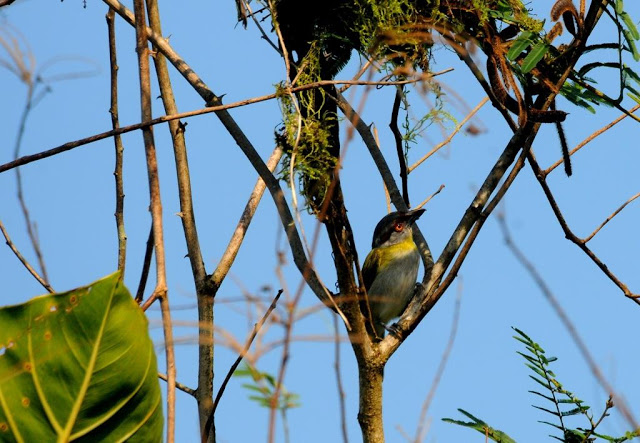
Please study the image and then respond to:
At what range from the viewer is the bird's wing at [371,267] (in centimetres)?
609

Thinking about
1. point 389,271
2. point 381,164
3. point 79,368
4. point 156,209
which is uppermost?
point 389,271

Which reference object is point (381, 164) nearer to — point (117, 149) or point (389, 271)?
point (117, 149)

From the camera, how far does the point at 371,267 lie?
6.14 m

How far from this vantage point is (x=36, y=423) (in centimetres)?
176

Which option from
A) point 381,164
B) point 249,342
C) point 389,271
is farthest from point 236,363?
point 389,271

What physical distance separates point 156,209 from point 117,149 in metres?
1.06

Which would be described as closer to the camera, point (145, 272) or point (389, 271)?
point (145, 272)

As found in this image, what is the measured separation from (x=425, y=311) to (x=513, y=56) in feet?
2.89

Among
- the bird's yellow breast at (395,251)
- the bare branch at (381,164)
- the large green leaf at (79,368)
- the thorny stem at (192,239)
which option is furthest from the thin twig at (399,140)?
the bird's yellow breast at (395,251)

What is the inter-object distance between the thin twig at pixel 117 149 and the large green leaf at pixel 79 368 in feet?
3.50

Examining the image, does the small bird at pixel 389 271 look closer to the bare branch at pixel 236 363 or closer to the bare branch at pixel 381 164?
the bare branch at pixel 381 164

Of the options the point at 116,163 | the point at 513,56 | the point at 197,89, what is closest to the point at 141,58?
the point at 197,89

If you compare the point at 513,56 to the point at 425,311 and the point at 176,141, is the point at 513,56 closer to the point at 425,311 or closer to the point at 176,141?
the point at 425,311

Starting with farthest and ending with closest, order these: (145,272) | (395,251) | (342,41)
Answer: (395,251) < (342,41) < (145,272)
